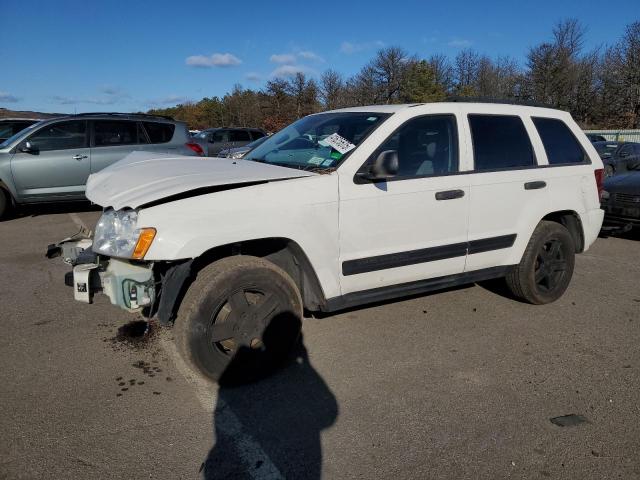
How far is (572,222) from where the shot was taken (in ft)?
15.6

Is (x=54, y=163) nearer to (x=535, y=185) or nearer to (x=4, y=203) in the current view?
(x=4, y=203)

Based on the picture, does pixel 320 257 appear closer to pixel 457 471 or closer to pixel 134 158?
pixel 457 471

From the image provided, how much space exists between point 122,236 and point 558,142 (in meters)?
3.90

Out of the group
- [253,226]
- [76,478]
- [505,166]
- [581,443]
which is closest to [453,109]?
[505,166]

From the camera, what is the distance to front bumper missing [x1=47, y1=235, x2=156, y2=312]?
3004 millimetres

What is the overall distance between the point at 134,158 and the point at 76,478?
2504mm

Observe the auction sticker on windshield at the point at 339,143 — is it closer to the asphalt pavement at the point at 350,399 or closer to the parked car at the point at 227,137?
the asphalt pavement at the point at 350,399

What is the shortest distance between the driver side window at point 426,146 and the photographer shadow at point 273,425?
163 centimetres

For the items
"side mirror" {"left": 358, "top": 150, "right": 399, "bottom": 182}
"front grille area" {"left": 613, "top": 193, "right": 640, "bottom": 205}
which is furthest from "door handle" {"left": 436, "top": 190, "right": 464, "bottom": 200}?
"front grille area" {"left": 613, "top": 193, "right": 640, "bottom": 205}

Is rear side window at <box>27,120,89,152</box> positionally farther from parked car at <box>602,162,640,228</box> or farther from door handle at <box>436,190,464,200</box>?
parked car at <box>602,162,640,228</box>

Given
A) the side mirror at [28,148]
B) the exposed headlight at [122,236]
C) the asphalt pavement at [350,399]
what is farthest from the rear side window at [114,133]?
the exposed headlight at [122,236]

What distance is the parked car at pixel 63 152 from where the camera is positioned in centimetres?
854

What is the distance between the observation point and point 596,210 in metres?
4.82

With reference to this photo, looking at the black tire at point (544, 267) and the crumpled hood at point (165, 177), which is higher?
the crumpled hood at point (165, 177)
